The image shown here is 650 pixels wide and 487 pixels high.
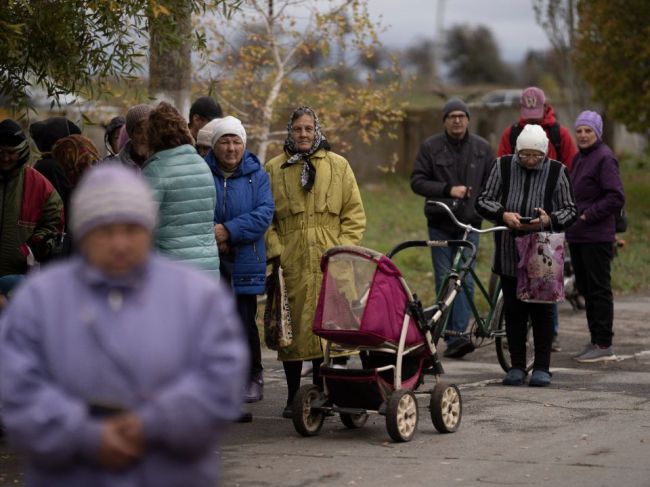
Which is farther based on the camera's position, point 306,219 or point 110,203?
point 306,219

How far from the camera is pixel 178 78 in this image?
12172mm

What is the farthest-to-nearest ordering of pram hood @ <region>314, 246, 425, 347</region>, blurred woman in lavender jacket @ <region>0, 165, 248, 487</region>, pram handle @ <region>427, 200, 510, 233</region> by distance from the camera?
pram handle @ <region>427, 200, 510, 233</region> < pram hood @ <region>314, 246, 425, 347</region> < blurred woman in lavender jacket @ <region>0, 165, 248, 487</region>

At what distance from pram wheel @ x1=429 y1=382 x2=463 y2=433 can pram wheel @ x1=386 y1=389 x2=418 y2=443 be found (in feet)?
0.40

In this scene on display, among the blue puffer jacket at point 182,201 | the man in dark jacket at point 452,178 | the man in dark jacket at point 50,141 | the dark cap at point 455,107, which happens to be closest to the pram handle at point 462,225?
the man in dark jacket at point 452,178

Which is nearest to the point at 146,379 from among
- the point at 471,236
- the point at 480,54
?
the point at 471,236

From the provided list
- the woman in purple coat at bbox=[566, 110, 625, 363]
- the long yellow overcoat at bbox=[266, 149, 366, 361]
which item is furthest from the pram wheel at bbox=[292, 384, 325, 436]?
the woman in purple coat at bbox=[566, 110, 625, 363]

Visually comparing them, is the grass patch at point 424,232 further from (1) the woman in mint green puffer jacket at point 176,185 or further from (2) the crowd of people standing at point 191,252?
(1) the woman in mint green puffer jacket at point 176,185

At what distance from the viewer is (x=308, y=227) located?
8.73 m

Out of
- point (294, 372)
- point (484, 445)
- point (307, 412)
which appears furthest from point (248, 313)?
point (484, 445)

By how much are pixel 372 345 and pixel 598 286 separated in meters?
3.86

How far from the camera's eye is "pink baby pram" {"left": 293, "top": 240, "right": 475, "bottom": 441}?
773 cm

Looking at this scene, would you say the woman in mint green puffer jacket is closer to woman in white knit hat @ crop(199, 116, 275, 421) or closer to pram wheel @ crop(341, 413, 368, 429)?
woman in white knit hat @ crop(199, 116, 275, 421)

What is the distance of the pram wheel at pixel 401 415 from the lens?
761cm

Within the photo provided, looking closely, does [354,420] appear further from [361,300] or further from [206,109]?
[206,109]
